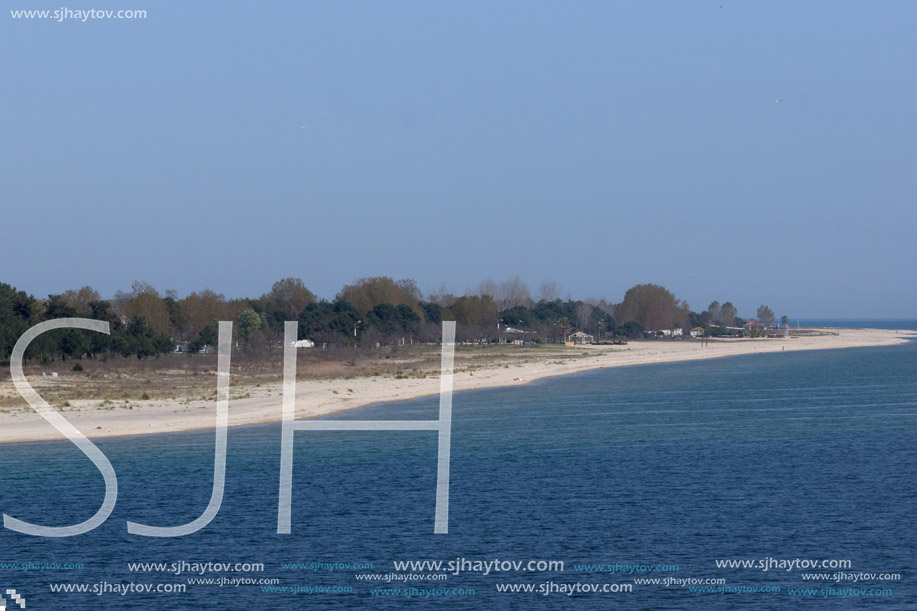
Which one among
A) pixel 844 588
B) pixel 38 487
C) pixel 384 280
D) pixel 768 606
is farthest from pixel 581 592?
pixel 384 280

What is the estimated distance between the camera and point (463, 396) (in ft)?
236

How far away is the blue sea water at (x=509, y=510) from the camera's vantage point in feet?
71.4

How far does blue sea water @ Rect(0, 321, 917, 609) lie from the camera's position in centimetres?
2177

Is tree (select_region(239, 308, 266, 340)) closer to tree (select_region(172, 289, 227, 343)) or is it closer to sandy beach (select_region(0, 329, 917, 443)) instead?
tree (select_region(172, 289, 227, 343))

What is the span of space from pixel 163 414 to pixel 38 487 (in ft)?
62.4

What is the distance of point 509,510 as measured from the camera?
29.5 metres

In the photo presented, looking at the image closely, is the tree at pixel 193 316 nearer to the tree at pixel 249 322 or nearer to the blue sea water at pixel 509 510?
the tree at pixel 249 322

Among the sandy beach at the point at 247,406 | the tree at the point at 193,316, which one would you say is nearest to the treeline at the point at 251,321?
the tree at the point at 193,316

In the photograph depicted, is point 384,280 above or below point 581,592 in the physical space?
above

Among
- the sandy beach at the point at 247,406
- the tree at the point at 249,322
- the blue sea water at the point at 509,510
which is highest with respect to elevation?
the tree at the point at 249,322

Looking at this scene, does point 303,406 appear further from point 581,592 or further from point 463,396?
point 581,592

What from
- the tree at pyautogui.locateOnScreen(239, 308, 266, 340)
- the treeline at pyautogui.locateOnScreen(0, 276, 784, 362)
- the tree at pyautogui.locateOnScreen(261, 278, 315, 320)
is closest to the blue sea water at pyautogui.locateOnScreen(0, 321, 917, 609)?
the treeline at pyautogui.locateOnScreen(0, 276, 784, 362)

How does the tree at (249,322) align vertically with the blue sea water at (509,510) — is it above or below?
above

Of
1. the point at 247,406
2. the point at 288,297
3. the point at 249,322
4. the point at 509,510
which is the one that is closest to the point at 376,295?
the point at 288,297
